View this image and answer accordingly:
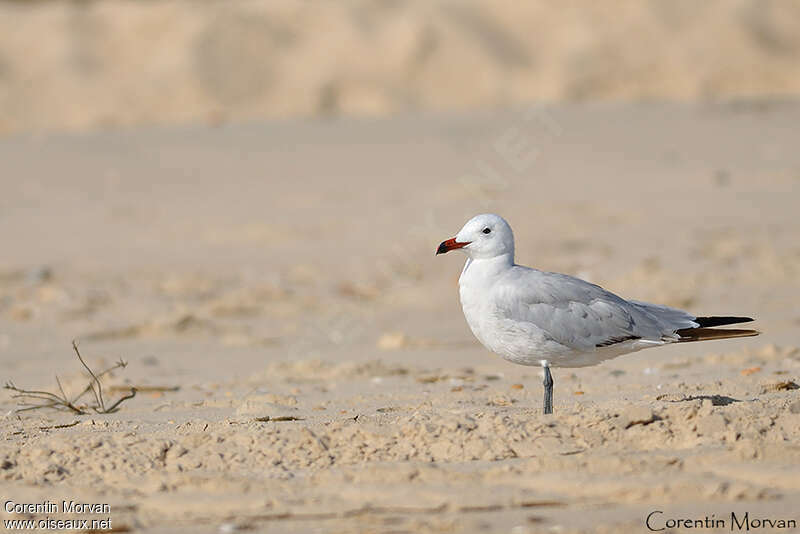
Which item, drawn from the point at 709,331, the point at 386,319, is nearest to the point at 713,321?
the point at 709,331

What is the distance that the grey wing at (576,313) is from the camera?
4.41m

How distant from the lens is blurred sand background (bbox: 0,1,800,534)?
3652 millimetres

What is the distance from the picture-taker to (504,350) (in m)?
4.43

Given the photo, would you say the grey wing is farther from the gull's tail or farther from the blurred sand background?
the blurred sand background

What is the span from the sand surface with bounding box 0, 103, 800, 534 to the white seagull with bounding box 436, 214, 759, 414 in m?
0.23

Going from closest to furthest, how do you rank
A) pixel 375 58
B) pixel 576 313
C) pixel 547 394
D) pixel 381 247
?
pixel 547 394 < pixel 576 313 < pixel 381 247 < pixel 375 58

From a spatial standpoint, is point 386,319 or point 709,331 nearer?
point 709,331

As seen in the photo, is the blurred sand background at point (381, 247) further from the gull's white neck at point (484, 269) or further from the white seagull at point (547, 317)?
the gull's white neck at point (484, 269)

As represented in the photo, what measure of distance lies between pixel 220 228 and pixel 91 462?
21.0 ft

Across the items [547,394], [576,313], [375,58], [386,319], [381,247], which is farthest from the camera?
[375,58]

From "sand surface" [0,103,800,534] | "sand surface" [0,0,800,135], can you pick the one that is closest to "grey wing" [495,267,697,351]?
"sand surface" [0,103,800,534]

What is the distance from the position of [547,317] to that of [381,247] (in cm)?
508

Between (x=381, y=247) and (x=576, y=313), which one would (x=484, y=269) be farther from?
(x=381, y=247)

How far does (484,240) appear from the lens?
4.54 m
